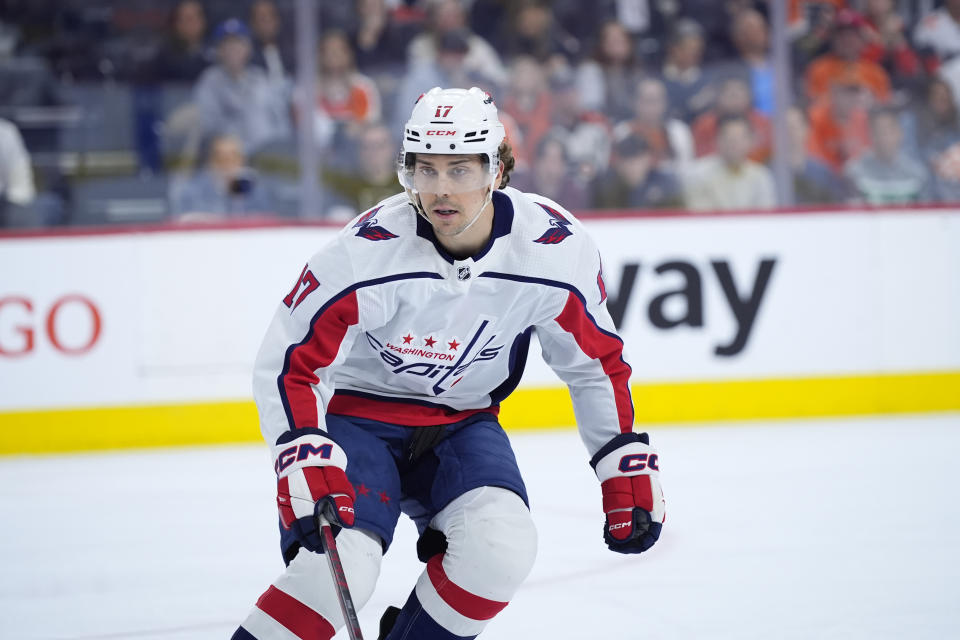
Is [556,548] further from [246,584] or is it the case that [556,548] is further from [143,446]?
[143,446]

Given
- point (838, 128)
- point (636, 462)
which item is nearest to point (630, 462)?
point (636, 462)

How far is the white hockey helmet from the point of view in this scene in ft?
7.12

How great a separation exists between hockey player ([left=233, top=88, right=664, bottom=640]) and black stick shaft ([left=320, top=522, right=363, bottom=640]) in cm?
2

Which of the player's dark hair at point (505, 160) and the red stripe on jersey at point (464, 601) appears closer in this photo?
the red stripe on jersey at point (464, 601)

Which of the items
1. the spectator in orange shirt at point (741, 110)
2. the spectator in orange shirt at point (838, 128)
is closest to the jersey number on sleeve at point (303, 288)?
the spectator in orange shirt at point (741, 110)

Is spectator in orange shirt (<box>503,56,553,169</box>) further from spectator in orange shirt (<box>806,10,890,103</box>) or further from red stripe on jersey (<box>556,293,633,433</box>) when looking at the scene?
red stripe on jersey (<box>556,293,633,433</box>)

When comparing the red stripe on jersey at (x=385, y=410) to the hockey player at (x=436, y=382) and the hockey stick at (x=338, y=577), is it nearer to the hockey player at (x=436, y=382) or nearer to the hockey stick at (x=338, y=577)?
the hockey player at (x=436, y=382)

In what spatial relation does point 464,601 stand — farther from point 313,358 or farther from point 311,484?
point 313,358

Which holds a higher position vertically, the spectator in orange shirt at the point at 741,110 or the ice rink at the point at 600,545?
the spectator in orange shirt at the point at 741,110

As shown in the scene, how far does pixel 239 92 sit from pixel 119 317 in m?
1.18

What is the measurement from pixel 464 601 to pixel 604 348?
21.4 inches

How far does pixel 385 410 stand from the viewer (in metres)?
2.38

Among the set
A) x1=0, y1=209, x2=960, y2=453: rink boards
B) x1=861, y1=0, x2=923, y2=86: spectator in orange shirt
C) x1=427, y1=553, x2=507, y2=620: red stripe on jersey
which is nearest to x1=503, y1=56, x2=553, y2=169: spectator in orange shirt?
x1=0, y1=209, x2=960, y2=453: rink boards

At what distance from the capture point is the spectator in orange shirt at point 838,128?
5.99 meters
